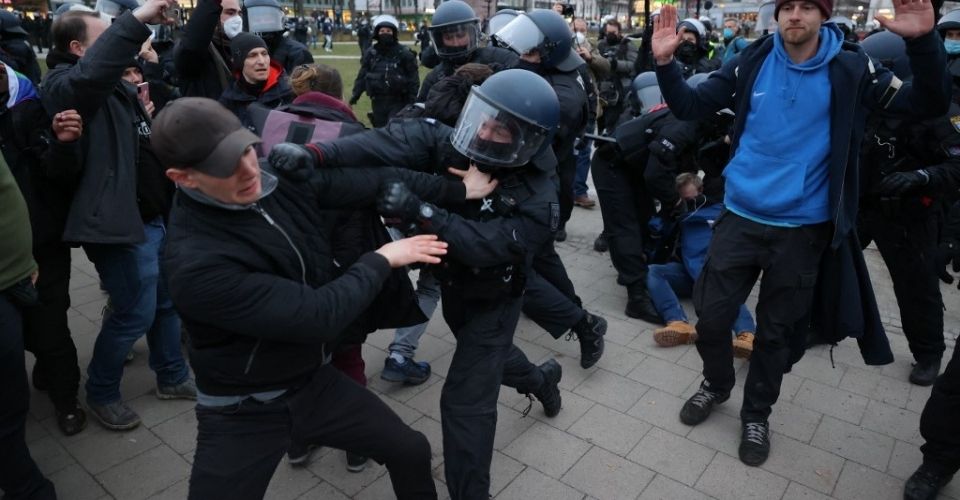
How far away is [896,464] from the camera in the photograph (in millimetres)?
3061

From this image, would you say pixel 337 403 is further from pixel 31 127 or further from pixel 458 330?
pixel 31 127

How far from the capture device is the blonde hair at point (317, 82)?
10.5 feet

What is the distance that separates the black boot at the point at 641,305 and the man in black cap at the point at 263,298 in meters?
2.60

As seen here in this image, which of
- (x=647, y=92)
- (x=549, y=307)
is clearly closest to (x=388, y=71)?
(x=647, y=92)

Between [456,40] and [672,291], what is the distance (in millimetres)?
2288

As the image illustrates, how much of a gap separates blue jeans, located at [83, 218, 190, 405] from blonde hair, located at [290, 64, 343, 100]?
1.02 metres

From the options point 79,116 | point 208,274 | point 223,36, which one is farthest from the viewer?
point 223,36

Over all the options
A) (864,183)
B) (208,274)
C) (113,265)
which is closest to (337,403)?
(208,274)

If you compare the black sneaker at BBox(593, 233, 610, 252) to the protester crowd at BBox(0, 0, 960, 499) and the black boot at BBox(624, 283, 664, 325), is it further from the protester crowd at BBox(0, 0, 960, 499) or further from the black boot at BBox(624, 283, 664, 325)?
the protester crowd at BBox(0, 0, 960, 499)

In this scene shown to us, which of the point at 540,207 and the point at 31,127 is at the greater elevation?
the point at 31,127

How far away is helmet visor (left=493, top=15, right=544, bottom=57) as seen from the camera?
4.19 meters

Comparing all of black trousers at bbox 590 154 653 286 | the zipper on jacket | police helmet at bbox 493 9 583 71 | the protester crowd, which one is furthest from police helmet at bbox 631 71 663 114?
the zipper on jacket

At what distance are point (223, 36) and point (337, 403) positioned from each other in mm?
3554

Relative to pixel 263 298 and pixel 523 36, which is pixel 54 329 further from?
pixel 523 36
